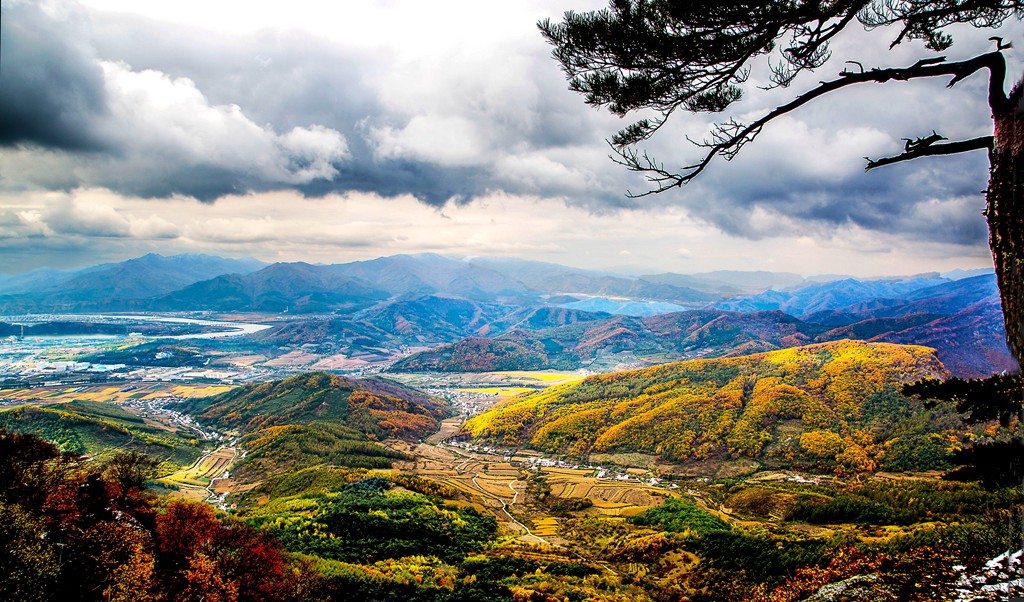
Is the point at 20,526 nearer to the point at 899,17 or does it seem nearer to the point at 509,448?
the point at 899,17

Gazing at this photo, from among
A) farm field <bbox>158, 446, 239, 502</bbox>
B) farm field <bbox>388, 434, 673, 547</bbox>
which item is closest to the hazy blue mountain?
farm field <bbox>388, 434, 673, 547</bbox>

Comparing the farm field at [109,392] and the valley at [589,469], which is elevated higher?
the valley at [589,469]

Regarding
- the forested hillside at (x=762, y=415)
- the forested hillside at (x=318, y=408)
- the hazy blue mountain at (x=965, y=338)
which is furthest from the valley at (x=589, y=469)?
the hazy blue mountain at (x=965, y=338)

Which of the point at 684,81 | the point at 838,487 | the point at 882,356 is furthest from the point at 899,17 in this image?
the point at 882,356

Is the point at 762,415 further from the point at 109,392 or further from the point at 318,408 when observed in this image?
the point at 109,392

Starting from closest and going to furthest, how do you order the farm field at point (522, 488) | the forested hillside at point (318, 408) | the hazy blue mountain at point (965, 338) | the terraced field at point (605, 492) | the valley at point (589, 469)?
the valley at point (589, 469), the farm field at point (522, 488), the terraced field at point (605, 492), the hazy blue mountain at point (965, 338), the forested hillside at point (318, 408)

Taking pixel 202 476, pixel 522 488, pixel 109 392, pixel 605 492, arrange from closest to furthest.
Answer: pixel 605 492
pixel 522 488
pixel 202 476
pixel 109 392

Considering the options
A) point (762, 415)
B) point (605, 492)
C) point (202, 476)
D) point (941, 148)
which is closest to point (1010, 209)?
point (941, 148)

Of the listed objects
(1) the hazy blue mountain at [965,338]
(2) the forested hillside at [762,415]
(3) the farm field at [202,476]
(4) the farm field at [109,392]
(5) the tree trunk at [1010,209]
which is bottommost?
(4) the farm field at [109,392]

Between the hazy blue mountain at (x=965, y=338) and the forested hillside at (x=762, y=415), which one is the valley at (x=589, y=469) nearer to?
the forested hillside at (x=762, y=415)
